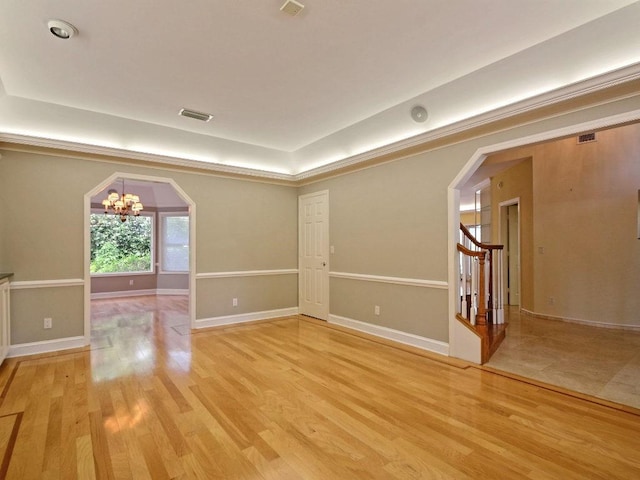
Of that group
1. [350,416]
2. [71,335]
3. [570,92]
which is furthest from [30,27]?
[570,92]

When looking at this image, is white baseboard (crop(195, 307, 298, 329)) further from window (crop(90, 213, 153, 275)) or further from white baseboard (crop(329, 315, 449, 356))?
window (crop(90, 213, 153, 275))

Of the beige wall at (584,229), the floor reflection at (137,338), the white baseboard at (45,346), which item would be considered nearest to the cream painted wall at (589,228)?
the beige wall at (584,229)

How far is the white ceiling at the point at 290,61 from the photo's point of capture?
2.46 m

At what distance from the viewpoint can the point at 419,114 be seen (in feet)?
13.0

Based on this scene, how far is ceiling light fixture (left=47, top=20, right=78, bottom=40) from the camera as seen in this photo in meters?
2.54

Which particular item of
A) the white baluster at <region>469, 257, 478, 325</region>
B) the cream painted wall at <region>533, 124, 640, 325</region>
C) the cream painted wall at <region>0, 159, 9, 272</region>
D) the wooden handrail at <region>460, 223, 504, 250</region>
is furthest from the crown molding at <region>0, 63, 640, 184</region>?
the cream painted wall at <region>533, 124, 640, 325</region>

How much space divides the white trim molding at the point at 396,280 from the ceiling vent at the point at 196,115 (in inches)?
121

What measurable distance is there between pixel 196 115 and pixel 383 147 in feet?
8.27

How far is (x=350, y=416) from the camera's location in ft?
8.24

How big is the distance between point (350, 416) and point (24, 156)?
4.81 m

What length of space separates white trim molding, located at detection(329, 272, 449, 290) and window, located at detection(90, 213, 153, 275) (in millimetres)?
6432

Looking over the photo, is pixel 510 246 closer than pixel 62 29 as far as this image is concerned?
No

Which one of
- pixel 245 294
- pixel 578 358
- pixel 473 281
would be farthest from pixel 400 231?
pixel 245 294

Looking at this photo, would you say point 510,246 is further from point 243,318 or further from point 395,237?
point 243,318
